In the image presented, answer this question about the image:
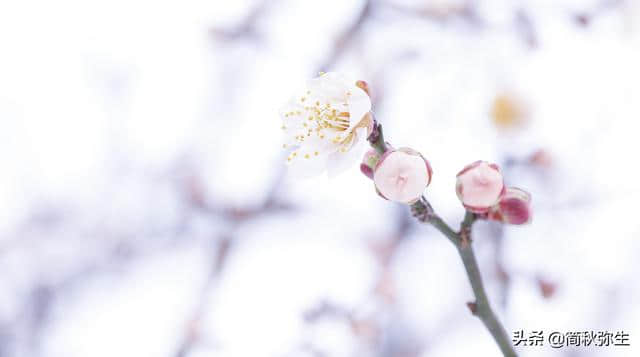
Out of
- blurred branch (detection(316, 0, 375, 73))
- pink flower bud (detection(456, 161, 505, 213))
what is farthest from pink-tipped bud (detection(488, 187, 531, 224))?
blurred branch (detection(316, 0, 375, 73))

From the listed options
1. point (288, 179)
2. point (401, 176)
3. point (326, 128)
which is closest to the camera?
point (401, 176)

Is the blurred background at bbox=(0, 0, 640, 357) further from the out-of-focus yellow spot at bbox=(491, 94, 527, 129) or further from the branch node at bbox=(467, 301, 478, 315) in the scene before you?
the branch node at bbox=(467, 301, 478, 315)

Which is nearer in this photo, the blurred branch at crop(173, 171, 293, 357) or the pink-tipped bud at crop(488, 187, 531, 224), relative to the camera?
the pink-tipped bud at crop(488, 187, 531, 224)

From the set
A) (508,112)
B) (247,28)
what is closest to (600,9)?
(508,112)

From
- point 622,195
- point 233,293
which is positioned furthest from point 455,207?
point 233,293

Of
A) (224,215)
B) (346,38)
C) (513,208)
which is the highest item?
(513,208)

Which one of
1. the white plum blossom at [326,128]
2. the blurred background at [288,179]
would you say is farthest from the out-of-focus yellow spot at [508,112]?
the white plum blossom at [326,128]

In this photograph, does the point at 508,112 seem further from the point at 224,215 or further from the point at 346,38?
the point at 224,215

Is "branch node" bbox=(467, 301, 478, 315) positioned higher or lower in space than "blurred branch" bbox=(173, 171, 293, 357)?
higher
